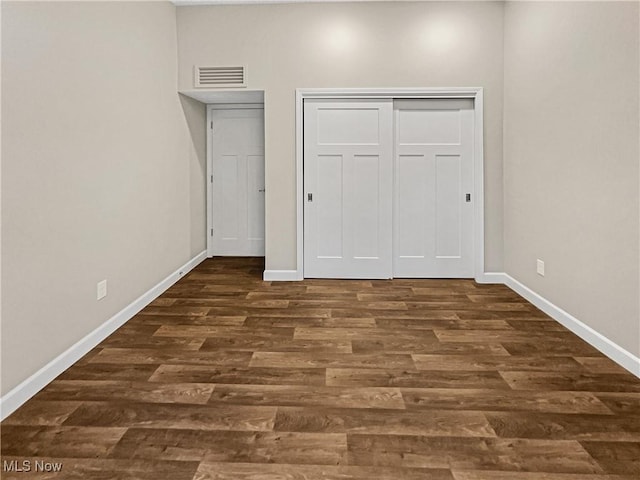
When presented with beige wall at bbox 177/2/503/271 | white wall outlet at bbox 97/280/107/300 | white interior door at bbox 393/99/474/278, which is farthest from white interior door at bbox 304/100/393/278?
white wall outlet at bbox 97/280/107/300

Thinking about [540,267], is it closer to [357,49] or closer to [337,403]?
[337,403]

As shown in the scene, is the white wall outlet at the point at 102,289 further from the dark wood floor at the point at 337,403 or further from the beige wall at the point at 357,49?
the beige wall at the point at 357,49

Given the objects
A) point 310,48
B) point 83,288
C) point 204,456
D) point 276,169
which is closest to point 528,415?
point 204,456

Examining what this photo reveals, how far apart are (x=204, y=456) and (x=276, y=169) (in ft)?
11.2

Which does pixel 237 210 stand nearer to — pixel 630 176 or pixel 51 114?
pixel 51 114

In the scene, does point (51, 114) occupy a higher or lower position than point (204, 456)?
higher

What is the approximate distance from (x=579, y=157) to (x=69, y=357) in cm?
344

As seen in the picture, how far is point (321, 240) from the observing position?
4.90m

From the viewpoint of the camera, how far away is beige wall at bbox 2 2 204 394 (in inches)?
84.1

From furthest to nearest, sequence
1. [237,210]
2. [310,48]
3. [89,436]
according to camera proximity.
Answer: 1. [237,210]
2. [310,48]
3. [89,436]

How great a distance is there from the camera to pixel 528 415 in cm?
203

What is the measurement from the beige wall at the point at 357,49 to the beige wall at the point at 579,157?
1.04ft
